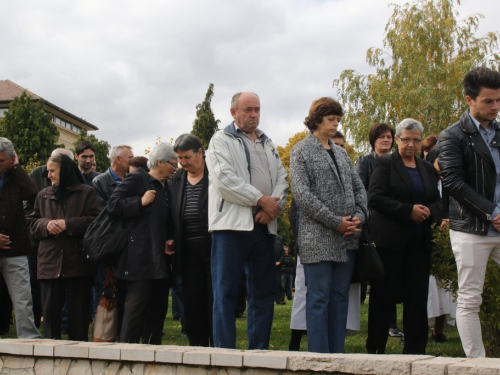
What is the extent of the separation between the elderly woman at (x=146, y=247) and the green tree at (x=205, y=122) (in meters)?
48.4

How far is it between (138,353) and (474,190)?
9.16ft

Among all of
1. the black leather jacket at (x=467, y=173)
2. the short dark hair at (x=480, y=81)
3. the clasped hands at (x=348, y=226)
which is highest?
the short dark hair at (x=480, y=81)

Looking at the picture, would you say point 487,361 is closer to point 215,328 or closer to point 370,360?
Answer: point 370,360

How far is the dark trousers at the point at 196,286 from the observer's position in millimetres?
5965

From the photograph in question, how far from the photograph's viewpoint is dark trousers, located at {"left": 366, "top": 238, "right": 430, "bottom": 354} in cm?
614

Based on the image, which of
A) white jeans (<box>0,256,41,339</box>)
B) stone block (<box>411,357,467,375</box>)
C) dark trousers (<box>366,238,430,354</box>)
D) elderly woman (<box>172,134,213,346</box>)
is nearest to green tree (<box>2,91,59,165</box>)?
white jeans (<box>0,256,41,339</box>)

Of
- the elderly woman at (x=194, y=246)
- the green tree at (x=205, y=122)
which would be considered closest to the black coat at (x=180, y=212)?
the elderly woman at (x=194, y=246)

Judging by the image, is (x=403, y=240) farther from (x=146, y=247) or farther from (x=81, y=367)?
(x=81, y=367)

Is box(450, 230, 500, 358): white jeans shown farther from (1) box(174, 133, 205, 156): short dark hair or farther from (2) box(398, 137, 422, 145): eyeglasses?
(1) box(174, 133, 205, 156): short dark hair

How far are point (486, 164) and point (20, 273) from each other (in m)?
4.61

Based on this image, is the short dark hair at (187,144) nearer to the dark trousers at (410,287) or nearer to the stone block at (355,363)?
the dark trousers at (410,287)

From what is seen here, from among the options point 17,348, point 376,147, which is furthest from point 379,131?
point 17,348

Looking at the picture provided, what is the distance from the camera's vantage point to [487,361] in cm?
338

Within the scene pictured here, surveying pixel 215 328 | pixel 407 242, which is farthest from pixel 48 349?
pixel 407 242
